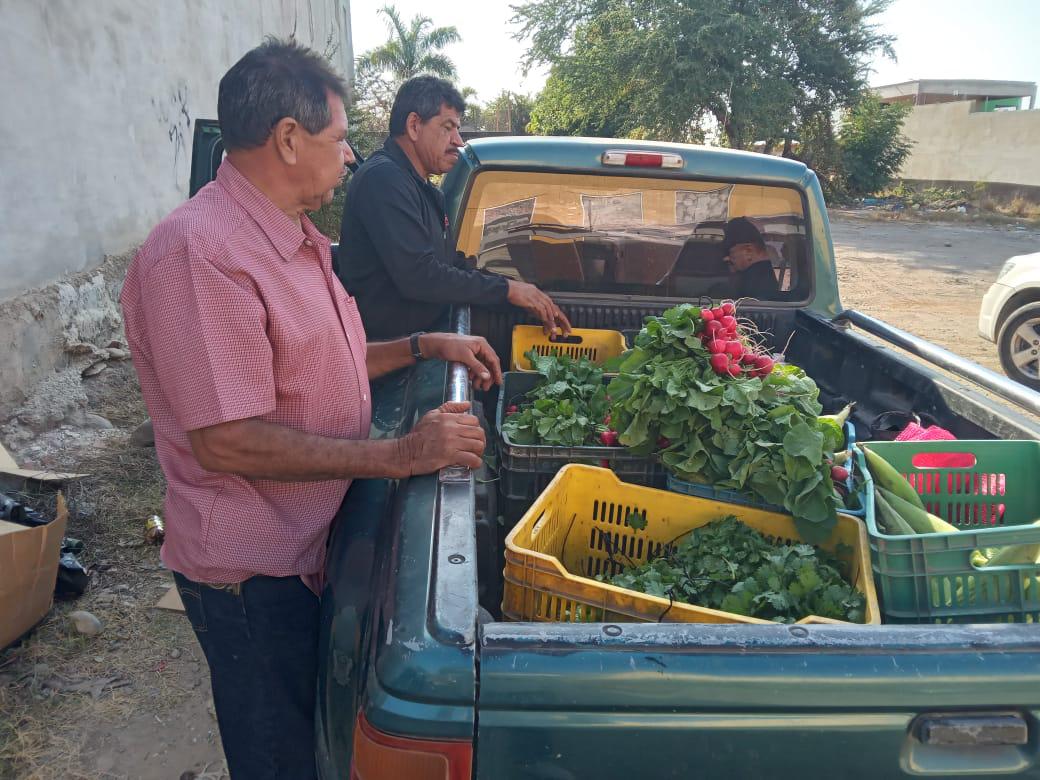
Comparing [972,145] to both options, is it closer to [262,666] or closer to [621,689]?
[262,666]

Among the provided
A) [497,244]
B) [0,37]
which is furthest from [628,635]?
[0,37]

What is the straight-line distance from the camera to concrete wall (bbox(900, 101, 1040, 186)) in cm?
2498

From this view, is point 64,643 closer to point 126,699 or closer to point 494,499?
point 126,699

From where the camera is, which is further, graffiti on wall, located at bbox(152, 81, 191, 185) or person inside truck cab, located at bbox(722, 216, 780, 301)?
graffiti on wall, located at bbox(152, 81, 191, 185)

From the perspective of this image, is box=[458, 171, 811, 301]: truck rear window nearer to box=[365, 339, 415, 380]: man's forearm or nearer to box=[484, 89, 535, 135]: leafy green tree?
box=[365, 339, 415, 380]: man's forearm

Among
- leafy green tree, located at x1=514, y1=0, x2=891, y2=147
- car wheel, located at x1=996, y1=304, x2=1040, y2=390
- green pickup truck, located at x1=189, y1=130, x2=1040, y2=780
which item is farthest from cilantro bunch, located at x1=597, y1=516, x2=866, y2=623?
leafy green tree, located at x1=514, y1=0, x2=891, y2=147

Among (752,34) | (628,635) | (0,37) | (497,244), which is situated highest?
(752,34)

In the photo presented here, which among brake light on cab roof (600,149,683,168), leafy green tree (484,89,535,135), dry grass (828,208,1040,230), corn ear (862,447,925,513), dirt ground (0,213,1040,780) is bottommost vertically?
dirt ground (0,213,1040,780)

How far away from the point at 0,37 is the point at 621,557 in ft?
17.3

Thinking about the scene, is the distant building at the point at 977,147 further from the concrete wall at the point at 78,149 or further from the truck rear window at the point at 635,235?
the truck rear window at the point at 635,235

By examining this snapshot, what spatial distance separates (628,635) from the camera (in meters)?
1.14

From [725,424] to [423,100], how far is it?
2060 millimetres

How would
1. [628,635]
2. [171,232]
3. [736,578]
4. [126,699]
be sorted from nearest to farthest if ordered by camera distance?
[628,635], [171,232], [736,578], [126,699]

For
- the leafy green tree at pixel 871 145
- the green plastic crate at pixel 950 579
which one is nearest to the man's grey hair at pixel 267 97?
the green plastic crate at pixel 950 579
